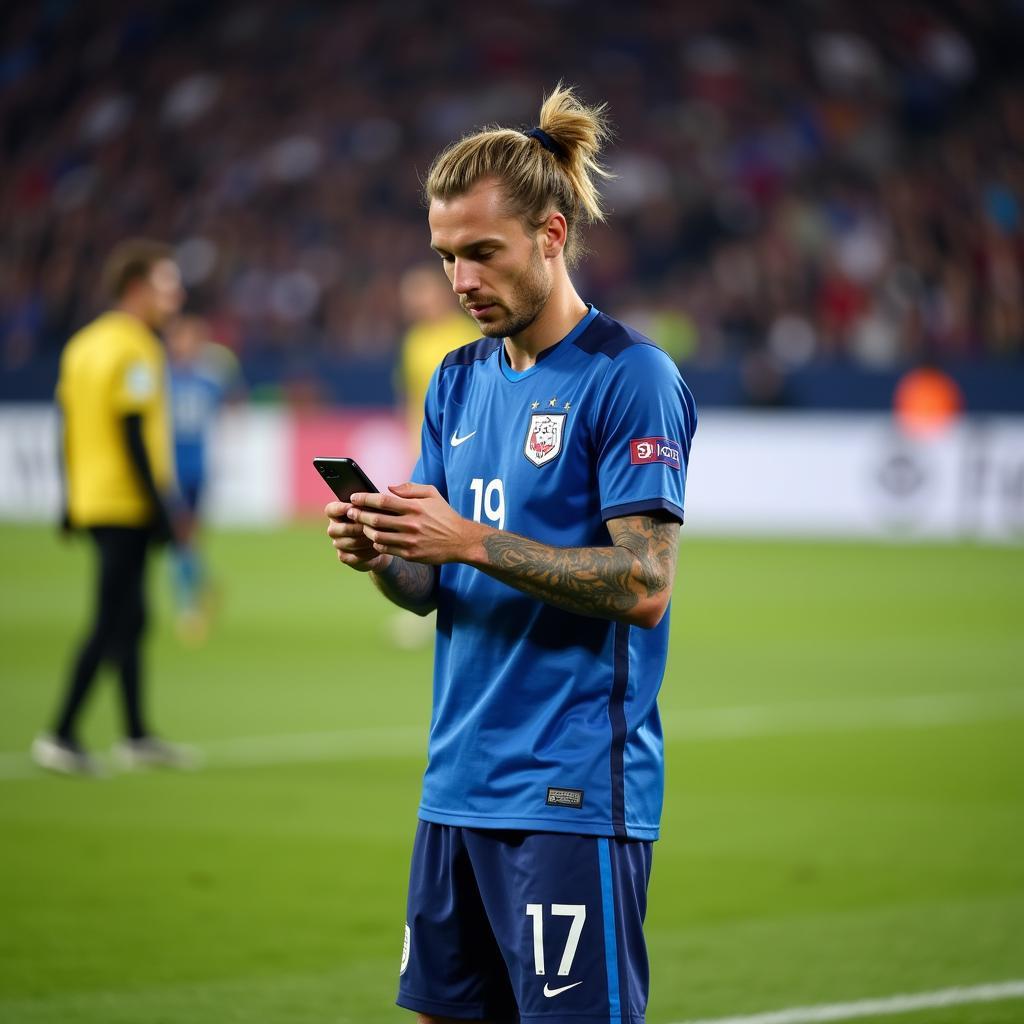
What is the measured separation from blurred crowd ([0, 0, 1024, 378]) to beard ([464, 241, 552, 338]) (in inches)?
842

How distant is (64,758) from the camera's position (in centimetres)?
906

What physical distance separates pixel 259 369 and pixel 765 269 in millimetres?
7919

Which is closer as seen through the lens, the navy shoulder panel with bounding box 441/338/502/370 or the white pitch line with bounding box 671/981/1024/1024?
the navy shoulder panel with bounding box 441/338/502/370

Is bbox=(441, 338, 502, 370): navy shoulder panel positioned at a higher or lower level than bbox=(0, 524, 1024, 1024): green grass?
higher

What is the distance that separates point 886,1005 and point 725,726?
203 inches

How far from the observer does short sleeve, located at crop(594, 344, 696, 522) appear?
3287 millimetres

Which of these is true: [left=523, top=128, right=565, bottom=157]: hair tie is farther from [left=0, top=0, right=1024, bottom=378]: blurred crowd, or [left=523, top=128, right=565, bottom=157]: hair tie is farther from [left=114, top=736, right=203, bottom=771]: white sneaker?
[left=0, top=0, right=1024, bottom=378]: blurred crowd

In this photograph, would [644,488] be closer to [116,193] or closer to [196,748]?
[196,748]

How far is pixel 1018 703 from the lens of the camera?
1152cm

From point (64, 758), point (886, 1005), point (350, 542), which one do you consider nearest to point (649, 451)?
point (350, 542)

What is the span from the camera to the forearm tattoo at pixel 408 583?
3580 mm

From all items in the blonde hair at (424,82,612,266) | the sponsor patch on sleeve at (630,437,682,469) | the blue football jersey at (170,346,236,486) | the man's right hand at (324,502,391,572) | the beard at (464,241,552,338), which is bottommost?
the man's right hand at (324,502,391,572)

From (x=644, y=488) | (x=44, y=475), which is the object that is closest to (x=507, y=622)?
(x=644, y=488)

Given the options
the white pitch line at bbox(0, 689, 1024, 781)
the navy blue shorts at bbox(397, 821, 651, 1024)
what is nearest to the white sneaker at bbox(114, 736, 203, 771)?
the white pitch line at bbox(0, 689, 1024, 781)
